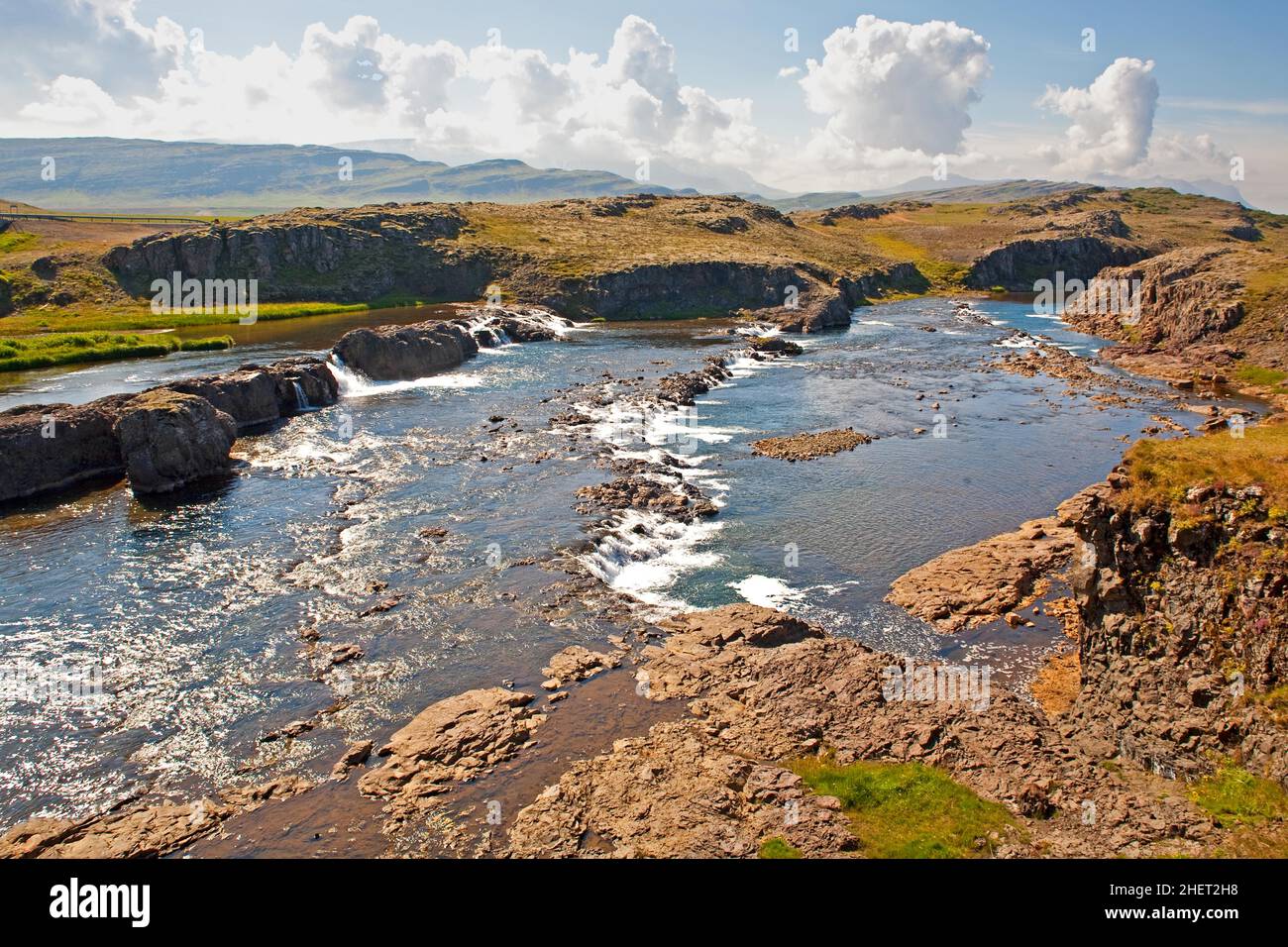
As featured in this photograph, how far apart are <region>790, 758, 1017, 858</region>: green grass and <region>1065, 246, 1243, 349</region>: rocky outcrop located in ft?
288

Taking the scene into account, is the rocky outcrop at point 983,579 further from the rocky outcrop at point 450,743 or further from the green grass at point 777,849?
the rocky outcrop at point 450,743

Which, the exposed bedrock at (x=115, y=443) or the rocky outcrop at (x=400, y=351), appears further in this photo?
the rocky outcrop at (x=400, y=351)

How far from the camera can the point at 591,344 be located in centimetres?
10044

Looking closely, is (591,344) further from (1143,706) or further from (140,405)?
(1143,706)

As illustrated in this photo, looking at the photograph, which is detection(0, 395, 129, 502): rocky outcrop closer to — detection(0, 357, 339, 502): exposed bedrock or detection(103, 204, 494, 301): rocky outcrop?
detection(0, 357, 339, 502): exposed bedrock

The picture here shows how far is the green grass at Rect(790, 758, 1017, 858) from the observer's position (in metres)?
17.2

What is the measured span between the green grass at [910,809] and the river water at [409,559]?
9493 millimetres

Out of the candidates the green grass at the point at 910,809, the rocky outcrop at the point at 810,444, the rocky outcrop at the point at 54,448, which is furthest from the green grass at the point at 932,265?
the green grass at the point at 910,809

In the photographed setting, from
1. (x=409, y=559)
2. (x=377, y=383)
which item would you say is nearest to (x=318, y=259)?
(x=377, y=383)

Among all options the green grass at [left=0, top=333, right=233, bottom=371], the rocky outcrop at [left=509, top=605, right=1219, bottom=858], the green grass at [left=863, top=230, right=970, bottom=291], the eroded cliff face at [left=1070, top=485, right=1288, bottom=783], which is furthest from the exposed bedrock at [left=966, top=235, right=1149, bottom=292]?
the rocky outcrop at [left=509, top=605, right=1219, bottom=858]

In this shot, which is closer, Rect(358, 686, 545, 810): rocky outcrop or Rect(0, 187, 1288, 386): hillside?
Rect(358, 686, 545, 810): rocky outcrop

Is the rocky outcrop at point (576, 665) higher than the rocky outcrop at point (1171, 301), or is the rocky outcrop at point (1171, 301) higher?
the rocky outcrop at point (1171, 301)

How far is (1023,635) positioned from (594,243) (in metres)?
129

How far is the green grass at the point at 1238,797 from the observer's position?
16.6 meters
